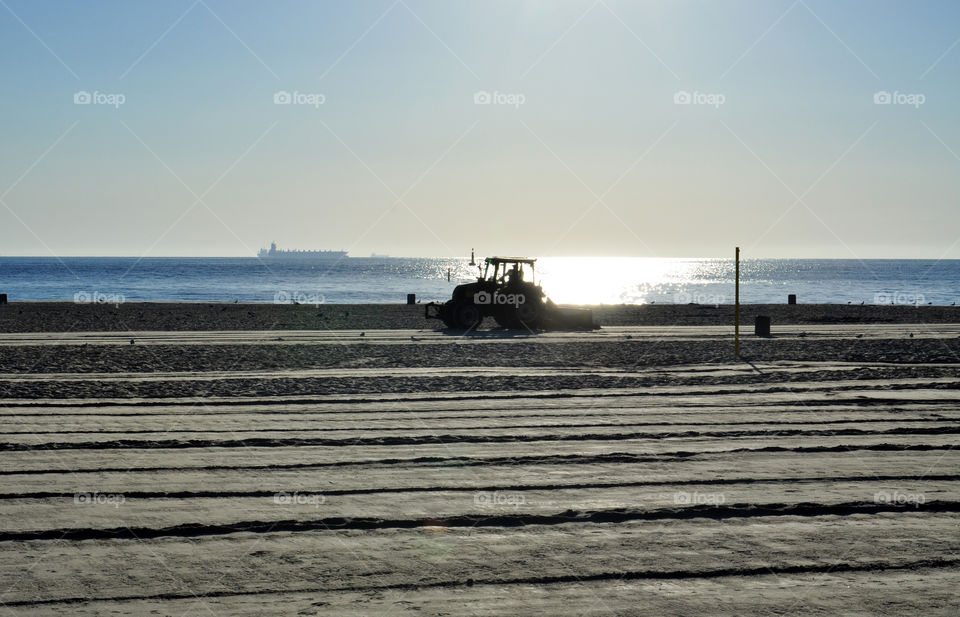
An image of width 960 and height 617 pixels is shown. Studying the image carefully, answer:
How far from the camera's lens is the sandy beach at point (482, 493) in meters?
3.56

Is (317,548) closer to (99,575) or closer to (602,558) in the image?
(99,575)

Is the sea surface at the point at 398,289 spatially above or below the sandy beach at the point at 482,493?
above

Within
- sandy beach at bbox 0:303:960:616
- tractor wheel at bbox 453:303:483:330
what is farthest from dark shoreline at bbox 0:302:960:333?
sandy beach at bbox 0:303:960:616

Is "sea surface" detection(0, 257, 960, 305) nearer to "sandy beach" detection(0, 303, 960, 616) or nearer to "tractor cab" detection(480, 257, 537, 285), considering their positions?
"tractor cab" detection(480, 257, 537, 285)

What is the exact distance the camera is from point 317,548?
13.3 ft

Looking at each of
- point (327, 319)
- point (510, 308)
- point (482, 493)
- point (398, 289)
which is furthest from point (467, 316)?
point (398, 289)

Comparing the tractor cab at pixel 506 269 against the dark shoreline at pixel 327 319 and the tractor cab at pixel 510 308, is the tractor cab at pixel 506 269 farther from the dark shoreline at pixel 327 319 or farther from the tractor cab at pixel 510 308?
the dark shoreline at pixel 327 319

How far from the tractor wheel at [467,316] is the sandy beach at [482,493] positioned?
439 inches

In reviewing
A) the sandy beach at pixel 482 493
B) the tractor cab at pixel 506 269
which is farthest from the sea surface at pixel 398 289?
the sandy beach at pixel 482 493

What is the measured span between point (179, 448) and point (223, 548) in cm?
248

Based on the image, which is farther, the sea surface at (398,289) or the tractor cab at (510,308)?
the sea surface at (398,289)

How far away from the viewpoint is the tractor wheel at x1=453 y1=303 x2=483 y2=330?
2208 cm

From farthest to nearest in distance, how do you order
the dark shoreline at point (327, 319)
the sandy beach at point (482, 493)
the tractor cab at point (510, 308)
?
the dark shoreline at point (327, 319)
the tractor cab at point (510, 308)
the sandy beach at point (482, 493)

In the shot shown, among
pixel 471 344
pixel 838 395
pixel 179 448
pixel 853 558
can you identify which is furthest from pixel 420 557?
pixel 471 344
